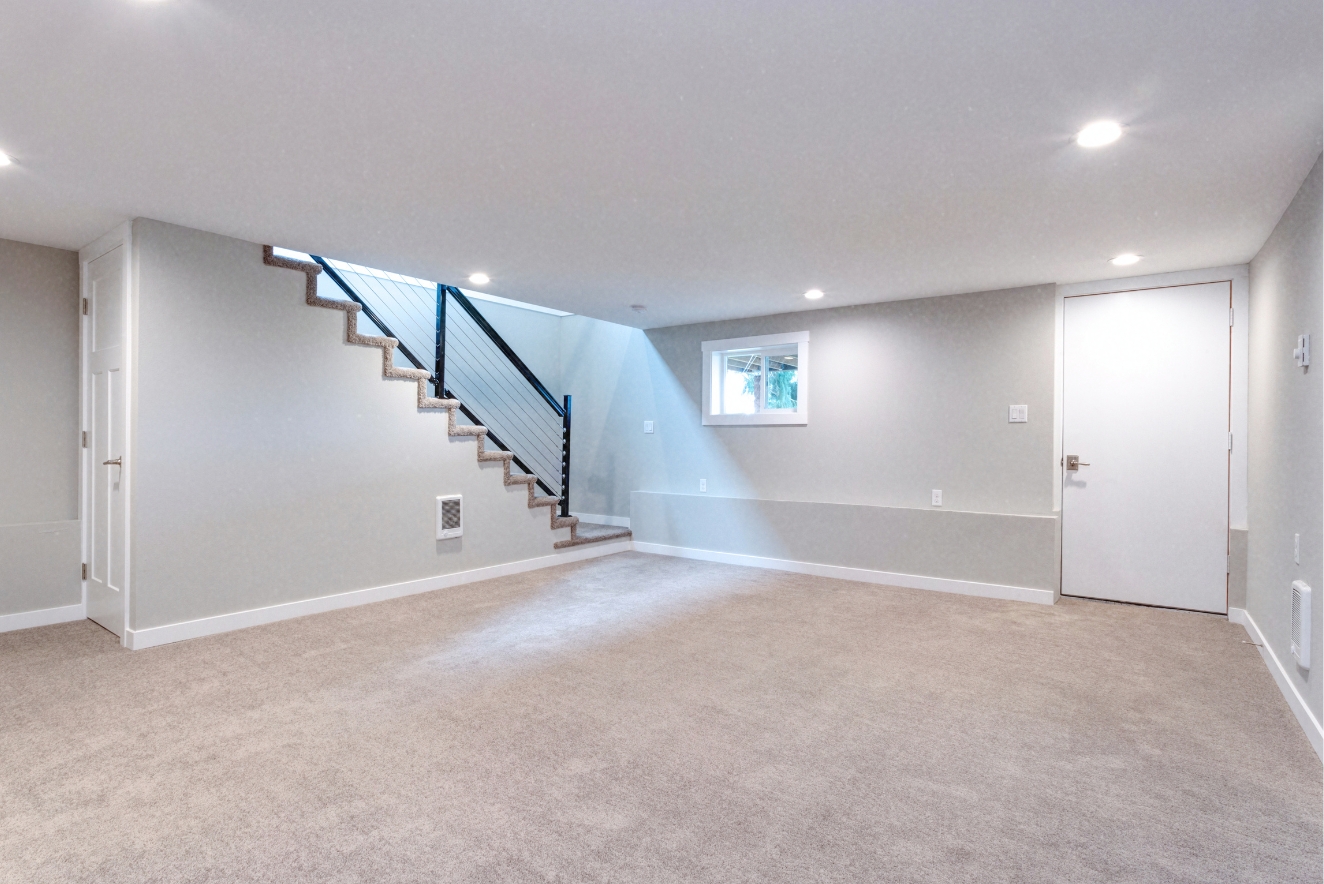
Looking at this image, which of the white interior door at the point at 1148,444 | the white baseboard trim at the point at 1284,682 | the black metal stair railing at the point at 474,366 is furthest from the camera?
the black metal stair railing at the point at 474,366

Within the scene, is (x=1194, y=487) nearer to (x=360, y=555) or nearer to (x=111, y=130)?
(x=360, y=555)

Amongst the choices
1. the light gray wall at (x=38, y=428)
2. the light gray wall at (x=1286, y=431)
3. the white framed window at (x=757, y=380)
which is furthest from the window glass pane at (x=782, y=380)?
the light gray wall at (x=38, y=428)

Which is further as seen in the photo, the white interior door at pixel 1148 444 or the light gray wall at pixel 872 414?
the light gray wall at pixel 872 414

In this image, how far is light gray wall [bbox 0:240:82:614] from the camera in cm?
385

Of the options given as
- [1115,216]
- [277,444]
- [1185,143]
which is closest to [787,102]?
[1185,143]

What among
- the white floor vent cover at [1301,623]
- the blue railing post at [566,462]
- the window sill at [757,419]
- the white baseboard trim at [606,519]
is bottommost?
the white baseboard trim at [606,519]

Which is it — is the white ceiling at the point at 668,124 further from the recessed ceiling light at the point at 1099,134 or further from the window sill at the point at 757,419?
the window sill at the point at 757,419

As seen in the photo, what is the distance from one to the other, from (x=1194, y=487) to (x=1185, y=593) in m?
0.68

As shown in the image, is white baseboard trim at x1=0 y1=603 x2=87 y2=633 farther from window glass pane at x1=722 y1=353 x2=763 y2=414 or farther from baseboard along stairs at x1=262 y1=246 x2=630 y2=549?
window glass pane at x1=722 y1=353 x2=763 y2=414

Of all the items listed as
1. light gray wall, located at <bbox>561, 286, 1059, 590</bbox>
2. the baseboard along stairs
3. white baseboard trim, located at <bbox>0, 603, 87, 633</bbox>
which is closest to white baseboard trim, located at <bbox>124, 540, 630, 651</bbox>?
the baseboard along stairs

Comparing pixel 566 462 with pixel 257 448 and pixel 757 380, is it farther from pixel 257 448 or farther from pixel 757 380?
pixel 257 448

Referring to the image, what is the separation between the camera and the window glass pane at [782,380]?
5.89m

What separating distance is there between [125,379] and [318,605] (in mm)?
1598

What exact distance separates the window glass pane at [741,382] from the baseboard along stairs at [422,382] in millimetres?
1656
